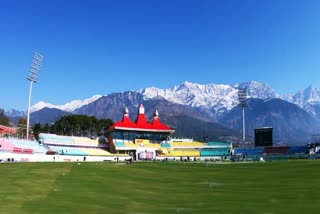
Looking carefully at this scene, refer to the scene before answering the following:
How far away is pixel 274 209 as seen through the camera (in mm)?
18078

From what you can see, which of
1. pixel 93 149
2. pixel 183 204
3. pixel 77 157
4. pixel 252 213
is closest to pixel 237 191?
pixel 183 204

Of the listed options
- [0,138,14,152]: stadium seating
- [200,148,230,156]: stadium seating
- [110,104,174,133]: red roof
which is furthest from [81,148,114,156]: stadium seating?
[200,148,230,156]: stadium seating

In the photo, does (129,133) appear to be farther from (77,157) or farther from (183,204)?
(183,204)

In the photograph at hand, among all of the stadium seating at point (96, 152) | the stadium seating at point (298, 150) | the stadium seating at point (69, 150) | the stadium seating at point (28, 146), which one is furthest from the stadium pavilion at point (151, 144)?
the stadium seating at point (28, 146)

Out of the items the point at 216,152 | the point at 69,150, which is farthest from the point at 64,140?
the point at 216,152

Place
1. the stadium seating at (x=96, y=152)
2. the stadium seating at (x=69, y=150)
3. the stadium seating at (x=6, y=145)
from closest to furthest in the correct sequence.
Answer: the stadium seating at (x=6, y=145), the stadium seating at (x=69, y=150), the stadium seating at (x=96, y=152)

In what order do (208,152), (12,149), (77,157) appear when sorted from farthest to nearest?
(208,152) < (77,157) < (12,149)

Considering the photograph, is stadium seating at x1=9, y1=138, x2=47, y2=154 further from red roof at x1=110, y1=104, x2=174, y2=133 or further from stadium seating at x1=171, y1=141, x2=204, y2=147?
stadium seating at x1=171, y1=141, x2=204, y2=147

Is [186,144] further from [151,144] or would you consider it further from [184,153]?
[151,144]

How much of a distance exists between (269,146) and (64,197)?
388 ft

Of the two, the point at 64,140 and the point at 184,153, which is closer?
the point at 64,140

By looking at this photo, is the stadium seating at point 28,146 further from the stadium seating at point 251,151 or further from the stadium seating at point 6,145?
the stadium seating at point 251,151

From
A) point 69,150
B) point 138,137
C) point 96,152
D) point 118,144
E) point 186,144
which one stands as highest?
point 138,137

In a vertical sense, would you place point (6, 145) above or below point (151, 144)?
below
